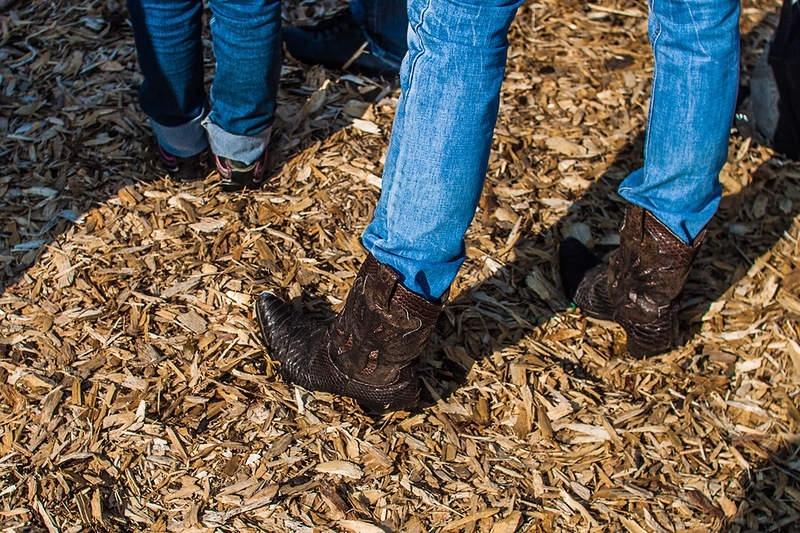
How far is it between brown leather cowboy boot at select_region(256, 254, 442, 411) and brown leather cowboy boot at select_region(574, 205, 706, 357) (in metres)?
0.75

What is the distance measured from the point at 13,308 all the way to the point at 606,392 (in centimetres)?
192

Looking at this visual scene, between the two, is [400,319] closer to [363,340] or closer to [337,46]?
[363,340]

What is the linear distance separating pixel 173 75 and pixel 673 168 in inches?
65.0

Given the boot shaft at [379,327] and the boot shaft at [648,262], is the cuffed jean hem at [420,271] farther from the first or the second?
the boot shaft at [648,262]

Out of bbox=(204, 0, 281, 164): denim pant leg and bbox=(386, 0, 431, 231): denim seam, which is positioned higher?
bbox=(386, 0, 431, 231): denim seam

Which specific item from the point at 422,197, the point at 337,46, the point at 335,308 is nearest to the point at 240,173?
the point at 335,308

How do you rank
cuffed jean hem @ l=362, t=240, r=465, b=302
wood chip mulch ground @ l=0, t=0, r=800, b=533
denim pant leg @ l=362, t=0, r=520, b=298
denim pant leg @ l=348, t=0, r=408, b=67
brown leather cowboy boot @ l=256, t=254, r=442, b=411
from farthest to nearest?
1. denim pant leg @ l=348, t=0, r=408, b=67
2. wood chip mulch ground @ l=0, t=0, r=800, b=533
3. brown leather cowboy boot @ l=256, t=254, r=442, b=411
4. cuffed jean hem @ l=362, t=240, r=465, b=302
5. denim pant leg @ l=362, t=0, r=520, b=298

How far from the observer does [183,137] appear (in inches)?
124

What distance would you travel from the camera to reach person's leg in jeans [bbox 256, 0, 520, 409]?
185 centimetres

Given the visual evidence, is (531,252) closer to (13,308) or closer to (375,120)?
(375,120)

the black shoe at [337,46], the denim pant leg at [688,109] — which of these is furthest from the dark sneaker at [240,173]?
the denim pant leg at [688,109]

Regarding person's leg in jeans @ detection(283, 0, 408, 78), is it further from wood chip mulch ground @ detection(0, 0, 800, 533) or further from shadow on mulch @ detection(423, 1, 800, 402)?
shadow on mulch @ detection(423, 1, 800, 402)

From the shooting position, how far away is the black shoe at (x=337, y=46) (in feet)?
12.5

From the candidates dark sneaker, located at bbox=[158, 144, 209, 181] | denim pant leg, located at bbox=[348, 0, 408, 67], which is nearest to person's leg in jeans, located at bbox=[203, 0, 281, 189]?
dark sneaker, located at bbox=[158, 144, 209, 181]
